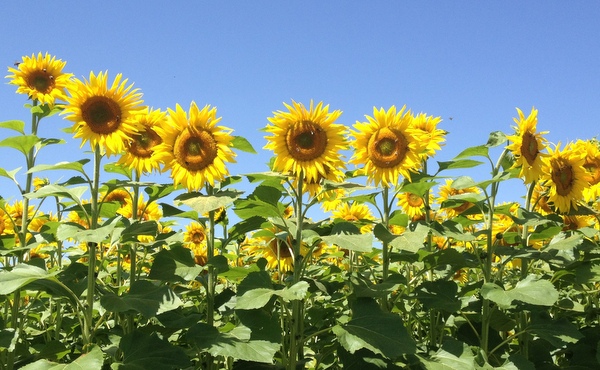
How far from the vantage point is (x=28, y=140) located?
395 centimetres

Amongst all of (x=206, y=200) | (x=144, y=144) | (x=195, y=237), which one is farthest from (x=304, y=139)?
(x=195, y=237)

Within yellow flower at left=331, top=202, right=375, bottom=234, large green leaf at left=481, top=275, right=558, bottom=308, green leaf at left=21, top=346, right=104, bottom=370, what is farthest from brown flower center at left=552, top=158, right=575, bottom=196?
green leaf at left=21, top=346, right=104, bottom=370

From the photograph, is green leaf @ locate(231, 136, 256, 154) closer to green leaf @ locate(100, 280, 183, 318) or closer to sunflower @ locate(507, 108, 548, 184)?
green leaf @ locate(100, 280, 183, 318)

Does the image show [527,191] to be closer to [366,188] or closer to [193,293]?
[366,188]

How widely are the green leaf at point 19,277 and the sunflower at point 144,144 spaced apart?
0.90m

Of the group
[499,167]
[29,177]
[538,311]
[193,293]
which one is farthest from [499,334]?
[29,177]

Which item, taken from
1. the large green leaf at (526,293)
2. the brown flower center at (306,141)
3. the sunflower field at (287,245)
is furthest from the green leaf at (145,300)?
the large green leaf at (526,293)

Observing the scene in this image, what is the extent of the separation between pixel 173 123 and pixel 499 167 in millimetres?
2073

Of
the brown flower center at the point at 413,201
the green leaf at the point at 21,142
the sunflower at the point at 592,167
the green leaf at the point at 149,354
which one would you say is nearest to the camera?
the green leaf at the point at 149,354

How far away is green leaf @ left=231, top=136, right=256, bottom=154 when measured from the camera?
3602mm

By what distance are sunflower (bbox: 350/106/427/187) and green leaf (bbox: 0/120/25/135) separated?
228 cm

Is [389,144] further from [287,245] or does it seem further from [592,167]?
[592,167]

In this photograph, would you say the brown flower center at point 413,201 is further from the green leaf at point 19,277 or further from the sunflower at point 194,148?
the green leaf at point 19,277

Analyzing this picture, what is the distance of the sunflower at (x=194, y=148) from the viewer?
3525mm
